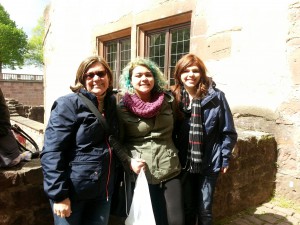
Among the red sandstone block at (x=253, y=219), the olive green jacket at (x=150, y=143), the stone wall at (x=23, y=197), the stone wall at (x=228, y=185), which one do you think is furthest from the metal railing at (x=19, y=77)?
the olive green jacket at (x=150, y=143)

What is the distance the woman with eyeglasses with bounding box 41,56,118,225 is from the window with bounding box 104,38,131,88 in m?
4.74

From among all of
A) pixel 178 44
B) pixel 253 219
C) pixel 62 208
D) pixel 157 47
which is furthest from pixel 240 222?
pixel 157 47

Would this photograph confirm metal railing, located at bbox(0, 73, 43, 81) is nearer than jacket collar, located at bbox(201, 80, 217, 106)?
No

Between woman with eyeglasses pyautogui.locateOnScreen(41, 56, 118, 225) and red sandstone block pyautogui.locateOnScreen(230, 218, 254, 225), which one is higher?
woman with eyeglasses pyautogui.locateOnScreen(41, 56, 118, 225)

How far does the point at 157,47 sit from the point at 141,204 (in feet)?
14.0

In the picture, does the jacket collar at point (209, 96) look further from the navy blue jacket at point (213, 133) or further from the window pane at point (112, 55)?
the window pane at point (112, 55)

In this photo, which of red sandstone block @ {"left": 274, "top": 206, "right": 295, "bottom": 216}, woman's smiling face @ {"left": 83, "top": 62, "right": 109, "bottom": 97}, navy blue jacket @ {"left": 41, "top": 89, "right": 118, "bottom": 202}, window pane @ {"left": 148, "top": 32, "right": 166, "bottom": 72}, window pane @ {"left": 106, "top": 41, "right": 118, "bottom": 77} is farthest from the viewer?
window pane @ {"left": 106, "top": 41, "right": 118, "bottom": 77}

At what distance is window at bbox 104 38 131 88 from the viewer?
6.59 meters

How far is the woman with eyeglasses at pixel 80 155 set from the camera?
162 centimetres

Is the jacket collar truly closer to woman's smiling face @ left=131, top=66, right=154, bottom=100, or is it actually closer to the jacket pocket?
woman's smiling face @ left=131, top=66, right=154, bottom=100

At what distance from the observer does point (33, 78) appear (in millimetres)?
29703

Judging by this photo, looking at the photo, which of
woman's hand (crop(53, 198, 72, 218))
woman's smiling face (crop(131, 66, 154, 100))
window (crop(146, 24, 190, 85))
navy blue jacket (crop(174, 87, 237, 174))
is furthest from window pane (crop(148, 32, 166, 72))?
woman's hand (crop(53, 198, 72, 218))

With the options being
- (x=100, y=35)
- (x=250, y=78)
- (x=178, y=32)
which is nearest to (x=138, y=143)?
(x=250, y=78)

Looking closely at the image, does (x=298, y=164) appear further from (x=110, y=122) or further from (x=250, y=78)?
(x=110, y=122)
